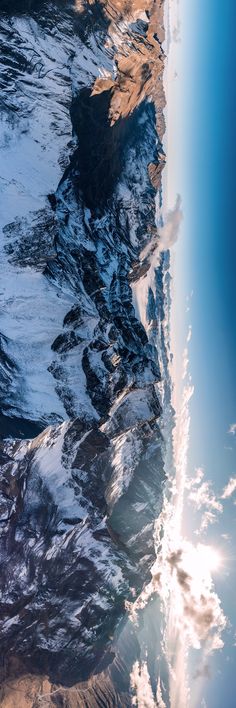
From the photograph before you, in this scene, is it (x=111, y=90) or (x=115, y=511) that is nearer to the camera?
(x=111, y=90)

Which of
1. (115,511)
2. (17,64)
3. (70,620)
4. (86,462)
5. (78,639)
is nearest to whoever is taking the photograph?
(17,64)

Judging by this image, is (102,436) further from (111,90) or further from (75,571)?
(111,90)

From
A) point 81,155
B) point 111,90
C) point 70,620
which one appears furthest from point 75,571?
point 111,90

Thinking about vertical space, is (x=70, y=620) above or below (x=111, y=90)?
below

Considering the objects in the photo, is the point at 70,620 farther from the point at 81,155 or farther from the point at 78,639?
the point at 81,155

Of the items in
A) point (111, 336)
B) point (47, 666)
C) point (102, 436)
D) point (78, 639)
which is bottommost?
point (47, 666)

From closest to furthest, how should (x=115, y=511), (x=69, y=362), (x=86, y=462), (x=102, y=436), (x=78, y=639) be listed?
(x=69, y=362)
(x=102, y=436)
(x=86, y=462)
(x=78, y=639)
(x=115, y=511)

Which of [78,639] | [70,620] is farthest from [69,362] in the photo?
[78,639]
